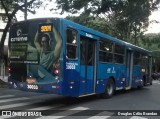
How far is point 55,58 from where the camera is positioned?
11.1 meters

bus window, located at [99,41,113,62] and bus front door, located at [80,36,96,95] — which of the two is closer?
bus front door, located at [80,36,96,95]

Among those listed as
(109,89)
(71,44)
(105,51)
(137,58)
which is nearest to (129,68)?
(137,58)

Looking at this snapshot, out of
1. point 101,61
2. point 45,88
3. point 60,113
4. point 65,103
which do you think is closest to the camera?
point 60,113

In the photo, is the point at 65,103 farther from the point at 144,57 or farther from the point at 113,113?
the point at 144,57

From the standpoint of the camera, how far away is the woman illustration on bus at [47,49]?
11.1 metres

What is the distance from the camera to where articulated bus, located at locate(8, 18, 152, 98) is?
11.1 meters

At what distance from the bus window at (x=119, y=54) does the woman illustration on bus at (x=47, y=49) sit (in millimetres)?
5620

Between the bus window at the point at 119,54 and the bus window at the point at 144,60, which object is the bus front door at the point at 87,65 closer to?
the bus window at the point at 119,54

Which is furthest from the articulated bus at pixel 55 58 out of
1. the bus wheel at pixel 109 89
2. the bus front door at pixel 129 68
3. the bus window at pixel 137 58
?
the bus window at pixel 137 58

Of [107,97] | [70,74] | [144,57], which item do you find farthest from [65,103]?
[144,57]

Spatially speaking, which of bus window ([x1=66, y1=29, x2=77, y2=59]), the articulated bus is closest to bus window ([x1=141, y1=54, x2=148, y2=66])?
the articulated bus

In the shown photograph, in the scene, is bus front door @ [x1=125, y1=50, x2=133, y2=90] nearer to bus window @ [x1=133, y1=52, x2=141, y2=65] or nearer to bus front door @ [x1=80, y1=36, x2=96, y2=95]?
bus window @ [x1=133, y1=52, x2=141, y2=65]

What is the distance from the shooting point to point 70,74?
11445 mm

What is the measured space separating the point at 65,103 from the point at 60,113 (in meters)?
2.47
